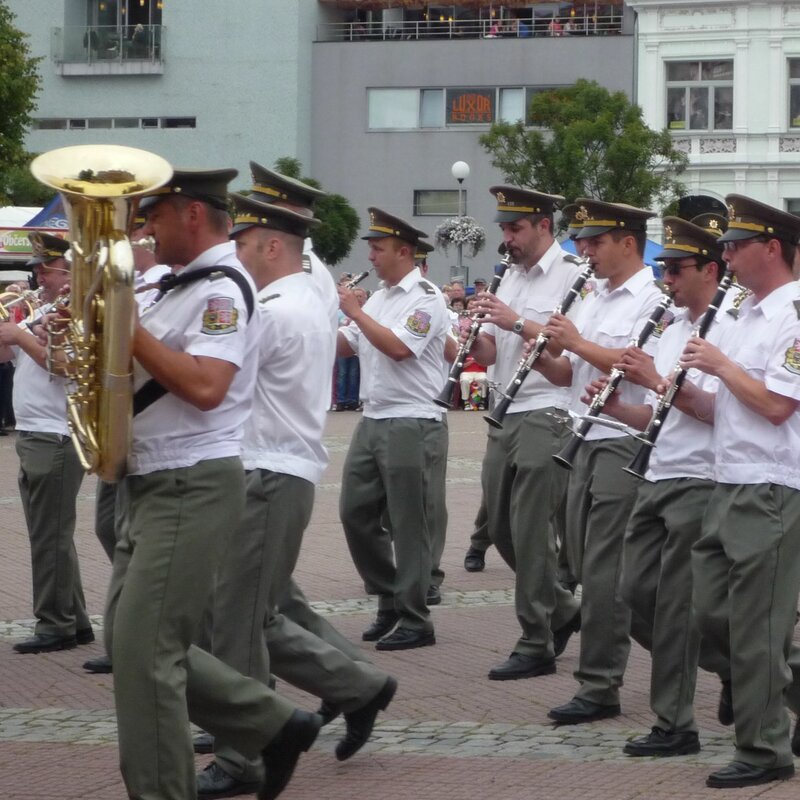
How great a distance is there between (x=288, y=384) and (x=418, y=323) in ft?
8.73

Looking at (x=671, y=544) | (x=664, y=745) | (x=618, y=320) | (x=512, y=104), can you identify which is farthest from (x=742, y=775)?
(x=512, y=104)

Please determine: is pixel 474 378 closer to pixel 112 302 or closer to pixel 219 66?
pixel 112 302

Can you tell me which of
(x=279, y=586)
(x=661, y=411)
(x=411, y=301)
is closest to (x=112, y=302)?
(x=279, y=586)


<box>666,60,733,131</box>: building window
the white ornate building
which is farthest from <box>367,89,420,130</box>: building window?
<box>666,60,733,131</box>: building window

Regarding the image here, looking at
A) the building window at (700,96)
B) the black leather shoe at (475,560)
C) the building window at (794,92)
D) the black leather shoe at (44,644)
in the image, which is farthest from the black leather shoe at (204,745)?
Answer: the building window at (794,92)

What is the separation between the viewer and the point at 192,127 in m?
51.9

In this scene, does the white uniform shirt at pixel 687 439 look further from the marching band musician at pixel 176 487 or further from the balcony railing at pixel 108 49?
the balcony railing at pixel 108 49

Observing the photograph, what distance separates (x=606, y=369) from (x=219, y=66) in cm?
4639

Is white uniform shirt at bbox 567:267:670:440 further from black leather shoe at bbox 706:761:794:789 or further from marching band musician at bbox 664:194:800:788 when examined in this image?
black leather shoe at bbox 706:761:794:789

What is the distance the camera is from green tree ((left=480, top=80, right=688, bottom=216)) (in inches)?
1559

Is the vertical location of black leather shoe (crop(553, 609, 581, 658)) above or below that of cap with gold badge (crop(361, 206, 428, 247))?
below

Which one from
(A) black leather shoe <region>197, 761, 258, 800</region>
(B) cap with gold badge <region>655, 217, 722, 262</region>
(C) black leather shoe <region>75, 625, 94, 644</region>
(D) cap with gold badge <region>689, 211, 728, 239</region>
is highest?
(D) cap with gold badge <region>689, 211, 728, 239</region>

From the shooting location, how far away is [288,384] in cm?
597

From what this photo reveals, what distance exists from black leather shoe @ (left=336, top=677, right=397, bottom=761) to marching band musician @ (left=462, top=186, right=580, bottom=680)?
1556 millimetres
